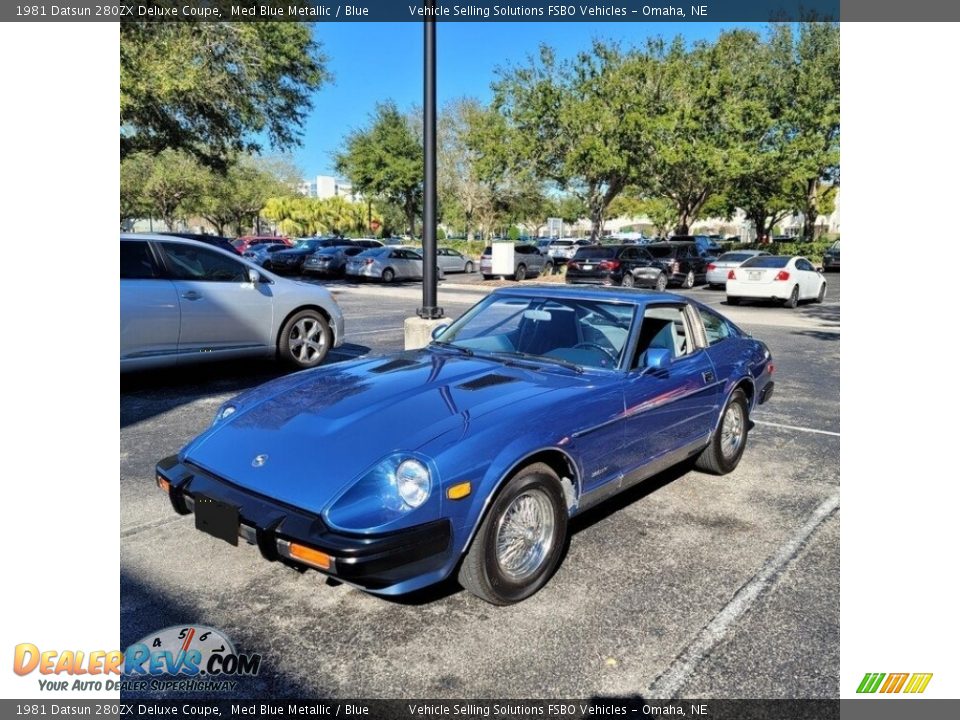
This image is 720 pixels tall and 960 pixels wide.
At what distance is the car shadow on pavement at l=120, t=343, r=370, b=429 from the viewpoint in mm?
6547

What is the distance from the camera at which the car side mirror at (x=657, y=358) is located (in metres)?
4.04

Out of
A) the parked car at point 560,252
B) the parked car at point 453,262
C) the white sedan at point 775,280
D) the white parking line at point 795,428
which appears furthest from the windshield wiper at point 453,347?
the parked car at point 560,252

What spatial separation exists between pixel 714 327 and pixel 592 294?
1268 mm

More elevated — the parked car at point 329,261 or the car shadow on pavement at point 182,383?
the parked car at point 329,261

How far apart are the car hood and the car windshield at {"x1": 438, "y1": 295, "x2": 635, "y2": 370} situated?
Result: 35cm

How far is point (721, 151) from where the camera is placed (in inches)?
1152

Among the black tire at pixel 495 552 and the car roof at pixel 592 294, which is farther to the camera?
the car roof at pixel 592 294

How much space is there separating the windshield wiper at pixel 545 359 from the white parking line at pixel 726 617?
4.63ft

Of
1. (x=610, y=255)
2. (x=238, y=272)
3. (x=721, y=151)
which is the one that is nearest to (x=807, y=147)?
(x=721, y=151)

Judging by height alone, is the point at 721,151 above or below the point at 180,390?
above

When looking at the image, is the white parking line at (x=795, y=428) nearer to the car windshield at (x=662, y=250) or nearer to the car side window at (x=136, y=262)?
the car side window at (x=136, y=262)

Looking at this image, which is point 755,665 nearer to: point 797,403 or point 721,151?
point 797,403

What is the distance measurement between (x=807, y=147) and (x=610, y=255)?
45.1 feet

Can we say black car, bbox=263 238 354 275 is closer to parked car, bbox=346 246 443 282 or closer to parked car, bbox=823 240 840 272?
parked car, bbox=346 246 443 282
